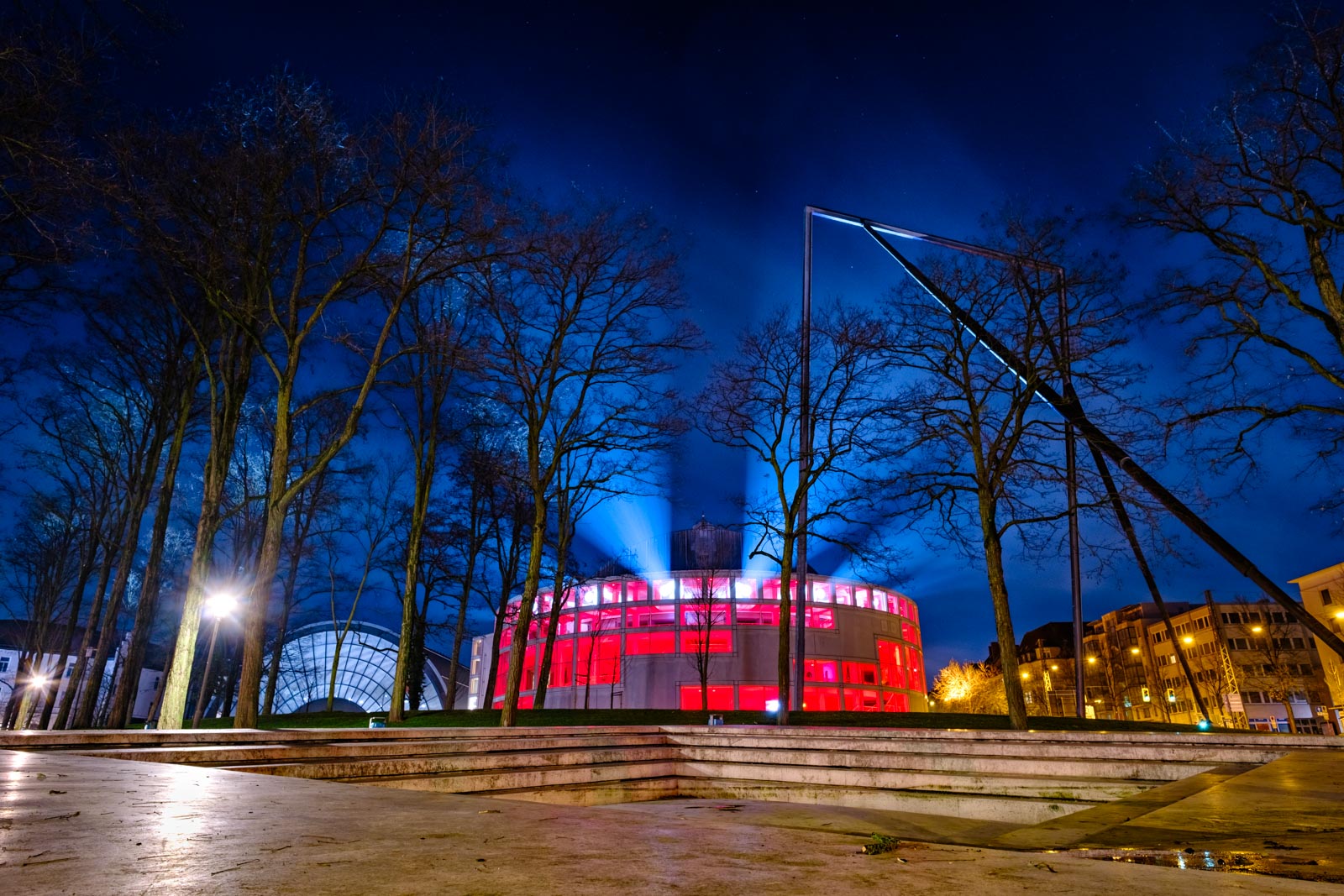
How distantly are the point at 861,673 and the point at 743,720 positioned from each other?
122ft

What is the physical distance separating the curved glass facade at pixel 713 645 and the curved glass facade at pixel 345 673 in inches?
1254

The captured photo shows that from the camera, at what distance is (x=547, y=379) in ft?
73.9

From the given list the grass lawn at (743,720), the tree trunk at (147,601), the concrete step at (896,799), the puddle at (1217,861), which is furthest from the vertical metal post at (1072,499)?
the tree trunk at (147,601)

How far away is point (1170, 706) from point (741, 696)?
216ft

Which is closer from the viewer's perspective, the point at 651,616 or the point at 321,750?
the point at 321,750

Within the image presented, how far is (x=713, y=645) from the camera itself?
56.7 metres

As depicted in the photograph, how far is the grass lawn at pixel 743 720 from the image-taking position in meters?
21.4

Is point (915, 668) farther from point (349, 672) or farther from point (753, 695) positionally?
point (349, 672)

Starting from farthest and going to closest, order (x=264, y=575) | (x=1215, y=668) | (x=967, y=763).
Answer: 1. (x=1215, y=668)
2. (x=264, y=575)
3. (x=967, y=763)

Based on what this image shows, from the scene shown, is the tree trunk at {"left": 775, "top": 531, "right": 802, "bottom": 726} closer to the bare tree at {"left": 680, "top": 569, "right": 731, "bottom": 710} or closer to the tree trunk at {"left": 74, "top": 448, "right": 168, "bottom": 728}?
the tree trunk at {"left": 74, "top": 448, "right": 168, "bottom": 728}

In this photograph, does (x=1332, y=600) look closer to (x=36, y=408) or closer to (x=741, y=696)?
(x=741, y=696)

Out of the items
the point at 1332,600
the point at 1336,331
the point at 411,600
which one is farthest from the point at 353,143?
the point at 1332,600

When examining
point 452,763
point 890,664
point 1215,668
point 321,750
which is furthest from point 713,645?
point 1215,668

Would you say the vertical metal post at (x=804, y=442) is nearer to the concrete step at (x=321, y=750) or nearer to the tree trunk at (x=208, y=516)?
the concrete step at (x=321, y=750)
